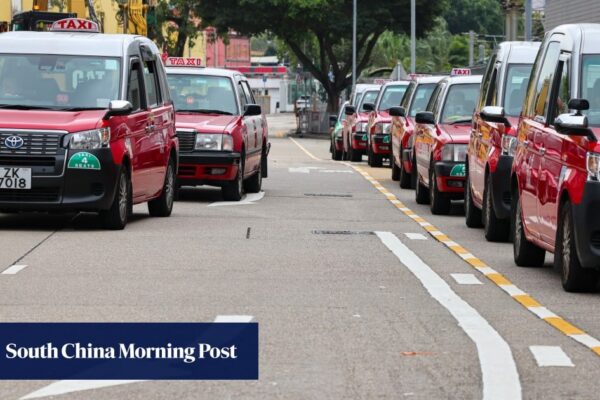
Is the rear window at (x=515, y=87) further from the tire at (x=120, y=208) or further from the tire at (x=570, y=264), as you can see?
the tire at (x=570, y=264)

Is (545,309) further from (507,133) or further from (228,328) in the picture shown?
(507,133)

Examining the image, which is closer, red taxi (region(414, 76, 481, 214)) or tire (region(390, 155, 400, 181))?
red taxi (region(414, 76, 481, 214))

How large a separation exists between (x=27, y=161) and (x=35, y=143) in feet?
0.65

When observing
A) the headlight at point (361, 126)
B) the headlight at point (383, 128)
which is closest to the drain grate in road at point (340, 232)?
the headlight at point (383, 128)

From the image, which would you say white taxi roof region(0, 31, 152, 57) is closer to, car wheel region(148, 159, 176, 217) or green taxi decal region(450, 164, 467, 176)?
car wheel region(148, 159, 176, 217)

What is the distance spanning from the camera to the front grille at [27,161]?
16870 mm

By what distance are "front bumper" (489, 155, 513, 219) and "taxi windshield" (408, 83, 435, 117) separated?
11.9 meters

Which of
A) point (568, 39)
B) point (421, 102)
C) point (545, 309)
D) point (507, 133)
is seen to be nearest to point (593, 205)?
point (545, 309)

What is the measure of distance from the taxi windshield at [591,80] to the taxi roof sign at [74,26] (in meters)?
7.96

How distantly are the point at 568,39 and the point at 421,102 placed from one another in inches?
619

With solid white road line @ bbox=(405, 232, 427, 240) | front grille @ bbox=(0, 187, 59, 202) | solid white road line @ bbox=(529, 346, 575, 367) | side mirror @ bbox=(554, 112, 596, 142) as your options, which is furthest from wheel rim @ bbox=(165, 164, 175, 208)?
solid white road line @ bbox=(529, 346, 575, 367)

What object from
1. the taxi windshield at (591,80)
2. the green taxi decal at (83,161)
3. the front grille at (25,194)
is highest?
the taxi windshield at (591,80)

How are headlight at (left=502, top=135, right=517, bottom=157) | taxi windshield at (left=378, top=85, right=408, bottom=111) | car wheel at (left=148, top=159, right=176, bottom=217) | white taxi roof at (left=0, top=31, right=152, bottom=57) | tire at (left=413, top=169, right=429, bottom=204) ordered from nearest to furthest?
headlight at (left=502, top=135, right=517, bottom=157) → white taxi roof at (left=0, top=31, right=152, bottom=57) → car wheel at (left=148, top=159, right=176, bottom=217) → tire at (left=413, top=169, right=429, bottom=204) → taxi windshield at (left=378, top=85, right=408, bottom=111)

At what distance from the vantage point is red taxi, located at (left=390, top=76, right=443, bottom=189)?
89.0 ft
